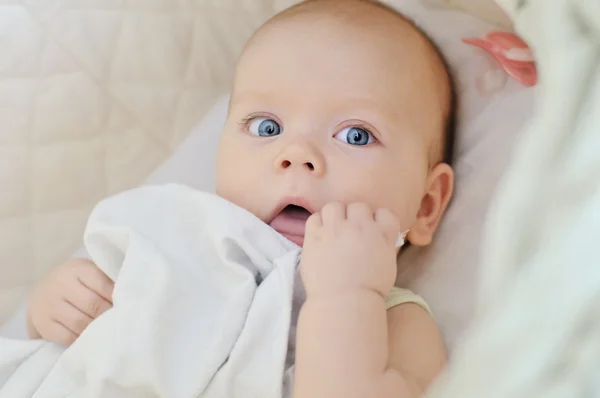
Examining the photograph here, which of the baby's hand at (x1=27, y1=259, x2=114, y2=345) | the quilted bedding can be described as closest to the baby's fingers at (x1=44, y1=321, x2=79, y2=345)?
the baby's hand at (x1=27, y1=259, x2=114, y2=345)

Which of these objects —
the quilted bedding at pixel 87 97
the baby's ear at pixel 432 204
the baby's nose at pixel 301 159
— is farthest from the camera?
the quilted bedding at pixel 87 97

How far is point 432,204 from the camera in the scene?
2.97 ft

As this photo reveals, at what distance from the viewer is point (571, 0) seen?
0.49 m

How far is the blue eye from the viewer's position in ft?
2.80

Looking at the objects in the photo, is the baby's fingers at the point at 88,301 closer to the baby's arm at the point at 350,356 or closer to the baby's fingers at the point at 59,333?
the baby's fingers at the point at 59,333

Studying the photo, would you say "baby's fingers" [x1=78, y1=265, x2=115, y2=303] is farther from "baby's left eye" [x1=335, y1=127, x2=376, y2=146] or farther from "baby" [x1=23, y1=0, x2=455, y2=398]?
"baby's left eye" [x1=335, y1=127, x2=376, y2=146]

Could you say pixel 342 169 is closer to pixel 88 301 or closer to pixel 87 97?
pixel 88 301

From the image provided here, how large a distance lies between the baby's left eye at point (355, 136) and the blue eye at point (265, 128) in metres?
0.08

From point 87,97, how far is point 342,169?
48 centimetres

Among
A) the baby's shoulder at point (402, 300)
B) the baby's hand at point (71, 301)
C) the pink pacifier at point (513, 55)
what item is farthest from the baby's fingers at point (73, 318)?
the pink pacifier at point (513, 55)

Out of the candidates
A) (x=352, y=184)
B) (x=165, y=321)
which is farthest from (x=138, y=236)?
(x=352, y=184)

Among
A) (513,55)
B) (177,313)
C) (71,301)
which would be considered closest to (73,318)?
(71,301)

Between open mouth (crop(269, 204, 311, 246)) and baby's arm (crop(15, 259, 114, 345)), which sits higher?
open mouth (crop(269, 204, 311, 246))

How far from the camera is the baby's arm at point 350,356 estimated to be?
62cm
